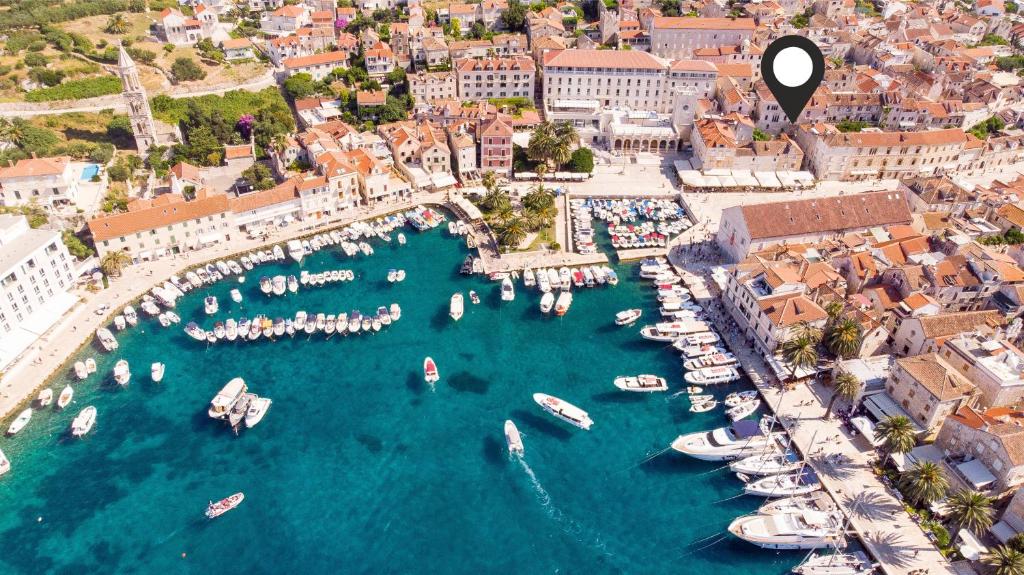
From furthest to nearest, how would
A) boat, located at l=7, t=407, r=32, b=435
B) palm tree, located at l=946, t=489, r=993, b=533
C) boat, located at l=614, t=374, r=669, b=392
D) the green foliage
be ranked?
the green foliage
boat, located at l=614, t=374, r=669, b=392
boat, located at l=7, t=407, r=32, b=435
palm tree, located at l=946, t=489, r=993, b=533

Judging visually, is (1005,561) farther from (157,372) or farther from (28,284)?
(28,284)

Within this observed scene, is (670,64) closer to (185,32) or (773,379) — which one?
(773,379)

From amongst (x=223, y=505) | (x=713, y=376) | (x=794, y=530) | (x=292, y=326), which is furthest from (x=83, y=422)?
(x=794, y=530)

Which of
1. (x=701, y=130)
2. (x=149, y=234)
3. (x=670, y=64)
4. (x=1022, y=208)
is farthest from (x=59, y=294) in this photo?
(x=1022, y=208)

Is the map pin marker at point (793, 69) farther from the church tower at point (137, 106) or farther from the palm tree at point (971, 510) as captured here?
the church tower at point (137, 106)

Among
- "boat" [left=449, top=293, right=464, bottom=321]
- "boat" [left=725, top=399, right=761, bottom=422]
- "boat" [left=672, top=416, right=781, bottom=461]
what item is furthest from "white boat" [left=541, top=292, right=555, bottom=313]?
"boat" [left=725, top=399, right=761, bottom=422]

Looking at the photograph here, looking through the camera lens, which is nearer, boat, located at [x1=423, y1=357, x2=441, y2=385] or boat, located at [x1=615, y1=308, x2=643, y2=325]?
boat, located at [x1=423, y1=357, x2=441, y2=385]

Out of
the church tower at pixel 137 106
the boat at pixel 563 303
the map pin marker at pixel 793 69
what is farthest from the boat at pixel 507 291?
the church tower at pixel 137 106

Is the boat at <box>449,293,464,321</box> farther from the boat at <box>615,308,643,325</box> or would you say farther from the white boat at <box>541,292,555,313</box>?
the boat at <box>615,308,643,325</box>
